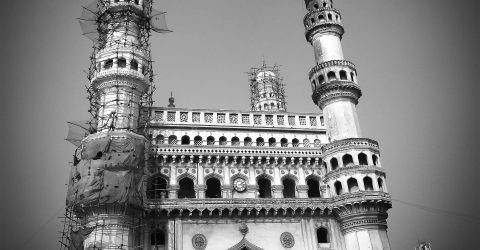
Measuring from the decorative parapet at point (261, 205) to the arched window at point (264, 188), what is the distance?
2.68 meters

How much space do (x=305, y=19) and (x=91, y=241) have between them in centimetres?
2367

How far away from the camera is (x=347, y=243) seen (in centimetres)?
2808

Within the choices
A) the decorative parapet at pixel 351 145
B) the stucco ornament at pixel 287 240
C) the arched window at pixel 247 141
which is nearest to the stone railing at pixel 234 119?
the arched window at pixel 247 141

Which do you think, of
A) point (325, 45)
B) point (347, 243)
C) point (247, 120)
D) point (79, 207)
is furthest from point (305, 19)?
point (79, 207)

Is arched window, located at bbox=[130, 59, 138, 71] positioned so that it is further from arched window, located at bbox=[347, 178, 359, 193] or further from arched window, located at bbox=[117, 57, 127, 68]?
arched window, located at bbox=[347, 178, 359, 193]

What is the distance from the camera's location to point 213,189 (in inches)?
1222

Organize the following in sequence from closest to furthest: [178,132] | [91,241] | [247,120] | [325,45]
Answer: [91,241] < [178,132] < [247,120] < [325,45]

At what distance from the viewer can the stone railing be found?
30.4m

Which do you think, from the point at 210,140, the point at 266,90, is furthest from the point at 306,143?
the point at 266,90

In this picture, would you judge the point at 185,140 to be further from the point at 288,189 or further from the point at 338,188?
the point at 338,188

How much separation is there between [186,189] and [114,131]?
6.32 m

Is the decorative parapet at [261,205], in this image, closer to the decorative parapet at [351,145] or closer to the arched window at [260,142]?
the decorative parapet at [351,145]

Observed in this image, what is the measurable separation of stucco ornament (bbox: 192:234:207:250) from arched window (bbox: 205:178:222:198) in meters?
4.07

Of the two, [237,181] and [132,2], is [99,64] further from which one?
[237,181]
